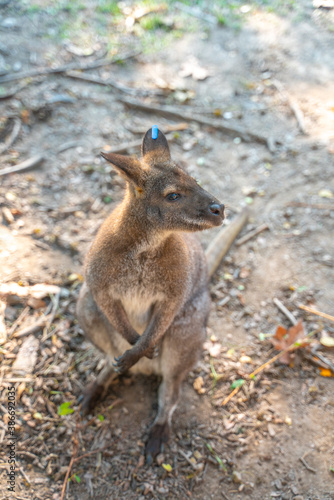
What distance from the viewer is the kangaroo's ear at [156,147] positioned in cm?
279

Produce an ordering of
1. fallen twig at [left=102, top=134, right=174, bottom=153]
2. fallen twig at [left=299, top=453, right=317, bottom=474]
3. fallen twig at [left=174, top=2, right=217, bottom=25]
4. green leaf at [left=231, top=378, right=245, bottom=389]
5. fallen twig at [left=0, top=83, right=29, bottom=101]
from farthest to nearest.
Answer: fallen twig at [left=174, top=2, right=217, bottom=25] < fallen twig at [left=0, top=83, right=29, bottom=101] < fallen twig at [left=102, top=134, right=174, bottom=153] < green leaf at [left=231, top=378, right=245, bottom=389] < fallen twig at [left=299, top=453, right=317, bottom=474]

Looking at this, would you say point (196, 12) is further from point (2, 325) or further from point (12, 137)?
point (2, 325)

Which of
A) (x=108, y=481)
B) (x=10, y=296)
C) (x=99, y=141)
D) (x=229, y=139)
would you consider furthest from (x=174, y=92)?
(x=108, y=481)

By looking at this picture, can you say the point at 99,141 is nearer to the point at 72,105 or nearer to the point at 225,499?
the point at 72,105

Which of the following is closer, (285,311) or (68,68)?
(285,311)

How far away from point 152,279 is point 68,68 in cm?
475

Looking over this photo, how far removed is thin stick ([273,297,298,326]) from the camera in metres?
3.95

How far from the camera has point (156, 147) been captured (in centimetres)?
Answer: 281

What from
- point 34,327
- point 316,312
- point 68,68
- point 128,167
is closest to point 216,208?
point 128,167

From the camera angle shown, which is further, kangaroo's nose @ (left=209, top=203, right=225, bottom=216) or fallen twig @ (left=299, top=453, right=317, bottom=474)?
fallen twig @ (left=299, top=453, right=317, bottom=474)

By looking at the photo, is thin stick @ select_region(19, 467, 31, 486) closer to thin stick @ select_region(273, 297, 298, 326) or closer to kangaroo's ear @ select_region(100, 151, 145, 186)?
kangaroo's ear @ select_region(100, 151, 145, 186)

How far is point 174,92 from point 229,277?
332 centimetres

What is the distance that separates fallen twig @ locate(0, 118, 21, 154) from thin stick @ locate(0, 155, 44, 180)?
0.32 metres

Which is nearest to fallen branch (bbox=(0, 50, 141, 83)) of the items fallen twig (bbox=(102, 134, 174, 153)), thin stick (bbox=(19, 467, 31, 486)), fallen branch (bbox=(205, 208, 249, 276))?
fallen twig (bbox=(102, 134, 174, 153))
